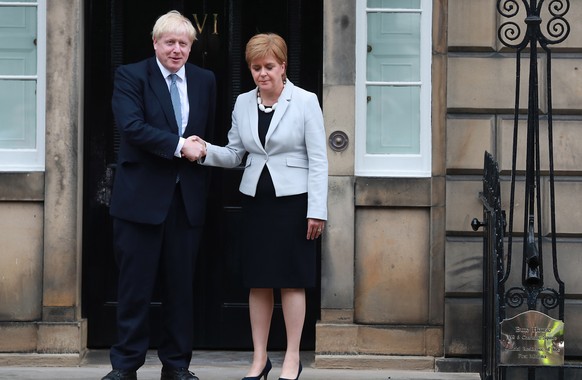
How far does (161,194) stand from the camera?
23.7 feet

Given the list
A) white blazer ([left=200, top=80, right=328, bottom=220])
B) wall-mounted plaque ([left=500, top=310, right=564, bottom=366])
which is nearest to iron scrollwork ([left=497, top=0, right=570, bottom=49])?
white blazer ([left=200, top=80, right=328, bottom=220])

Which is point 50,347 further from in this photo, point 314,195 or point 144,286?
point 314,195

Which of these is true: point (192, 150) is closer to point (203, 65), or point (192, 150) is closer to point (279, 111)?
point (279, 111)

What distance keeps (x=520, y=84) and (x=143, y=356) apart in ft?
9.78

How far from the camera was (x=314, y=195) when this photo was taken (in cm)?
716

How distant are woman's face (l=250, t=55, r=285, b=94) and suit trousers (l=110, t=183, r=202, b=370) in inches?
29.7

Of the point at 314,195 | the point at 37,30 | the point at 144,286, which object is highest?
the point at 37,30

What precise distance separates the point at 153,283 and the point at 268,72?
1.35m

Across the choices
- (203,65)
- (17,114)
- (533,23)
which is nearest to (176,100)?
(203,65)

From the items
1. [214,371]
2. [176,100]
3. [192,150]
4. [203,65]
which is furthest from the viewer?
[203,65]

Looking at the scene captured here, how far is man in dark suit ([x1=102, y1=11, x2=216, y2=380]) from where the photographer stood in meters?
7.19

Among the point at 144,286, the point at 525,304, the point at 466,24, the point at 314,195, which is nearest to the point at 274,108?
the point at 314,195

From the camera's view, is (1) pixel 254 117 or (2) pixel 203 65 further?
(2) pixel 203 65

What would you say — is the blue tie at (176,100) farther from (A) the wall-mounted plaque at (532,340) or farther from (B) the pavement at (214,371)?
(A) the wall-mounted plaque at (532,340)
